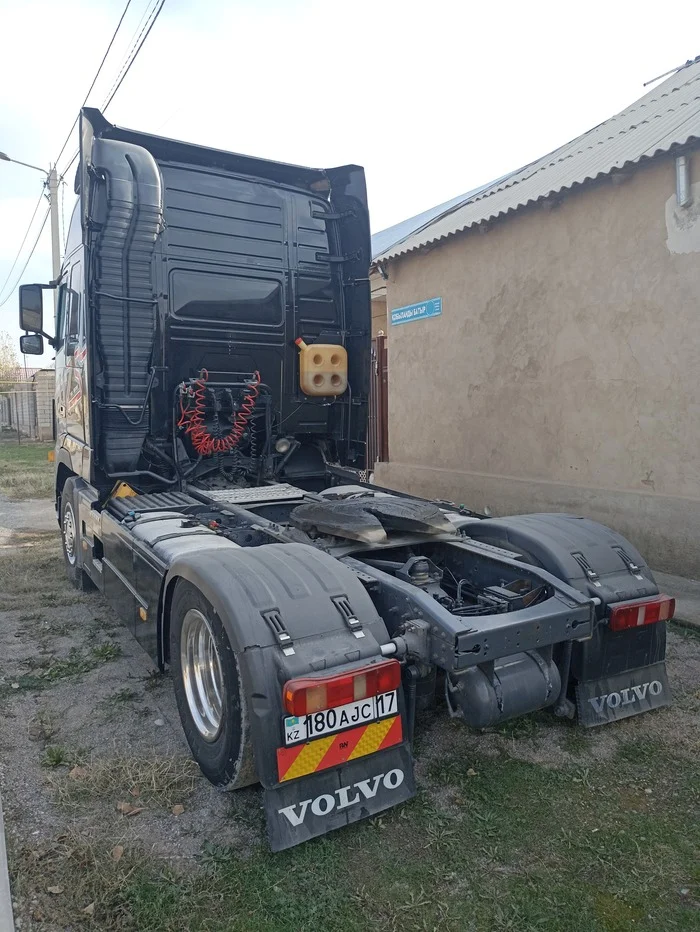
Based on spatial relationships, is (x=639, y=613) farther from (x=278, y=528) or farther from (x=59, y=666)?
(x=59, y=666)

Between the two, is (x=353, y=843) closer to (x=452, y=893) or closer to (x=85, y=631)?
(x=452, y=893)

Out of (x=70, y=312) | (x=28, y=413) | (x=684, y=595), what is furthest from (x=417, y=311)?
(x=28, y=413)

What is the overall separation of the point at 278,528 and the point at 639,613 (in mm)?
2022

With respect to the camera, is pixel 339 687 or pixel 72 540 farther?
pixel 72 540

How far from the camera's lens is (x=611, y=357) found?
22.9 feet

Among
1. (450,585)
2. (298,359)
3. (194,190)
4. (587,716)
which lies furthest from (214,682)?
(194,190)

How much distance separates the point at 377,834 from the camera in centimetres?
269

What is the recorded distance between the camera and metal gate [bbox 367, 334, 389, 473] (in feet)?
35.8

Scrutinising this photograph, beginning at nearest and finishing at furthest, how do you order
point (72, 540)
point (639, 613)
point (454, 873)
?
point (454, 873) < point (639, 613) < point (72, 540)

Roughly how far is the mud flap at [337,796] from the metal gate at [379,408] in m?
8.16

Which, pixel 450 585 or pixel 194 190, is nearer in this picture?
pixel 450 585

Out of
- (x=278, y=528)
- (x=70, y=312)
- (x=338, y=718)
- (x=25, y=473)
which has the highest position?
(x=70, y=312)

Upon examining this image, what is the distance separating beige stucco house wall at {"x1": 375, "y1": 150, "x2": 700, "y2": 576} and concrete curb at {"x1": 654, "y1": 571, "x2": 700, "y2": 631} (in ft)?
0.45

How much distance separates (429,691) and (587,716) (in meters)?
0.94
